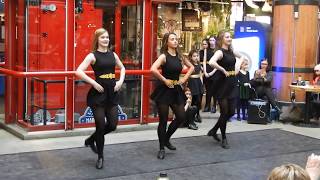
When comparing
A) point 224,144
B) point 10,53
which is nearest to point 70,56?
point 10,53

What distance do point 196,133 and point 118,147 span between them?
1.78 metres

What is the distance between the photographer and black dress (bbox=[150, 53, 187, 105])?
6824 mm

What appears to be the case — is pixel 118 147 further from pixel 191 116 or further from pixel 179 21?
pixel 179 21

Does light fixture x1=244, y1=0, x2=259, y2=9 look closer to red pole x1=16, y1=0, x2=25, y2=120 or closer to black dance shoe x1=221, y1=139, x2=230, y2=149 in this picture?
black dance shoe x1=221, y1=139, x2=230, y2=149

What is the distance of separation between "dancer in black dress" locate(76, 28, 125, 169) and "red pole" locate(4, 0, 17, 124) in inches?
113

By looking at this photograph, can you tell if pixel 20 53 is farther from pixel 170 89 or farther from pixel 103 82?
pixel 170 89

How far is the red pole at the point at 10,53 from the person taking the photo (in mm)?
8734

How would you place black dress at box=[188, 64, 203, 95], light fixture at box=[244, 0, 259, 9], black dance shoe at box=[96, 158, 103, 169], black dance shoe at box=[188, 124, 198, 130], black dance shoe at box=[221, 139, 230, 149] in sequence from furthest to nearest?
light fixture at box=[244, 0, 259, 9] < black dress at box=[188, 64, 203, 95] < black dance shoe at box=[188, 124, 198, 130] < black dance shoe at box=[221, 139, 230, 149] < black dance shoe at box=[96, 158, 103, 169]

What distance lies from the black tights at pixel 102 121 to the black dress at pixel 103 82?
7cm

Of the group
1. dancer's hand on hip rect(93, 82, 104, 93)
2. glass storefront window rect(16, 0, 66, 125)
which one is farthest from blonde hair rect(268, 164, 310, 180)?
glass storefront window rect(16, 0, 66, 125)

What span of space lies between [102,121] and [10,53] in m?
3.25

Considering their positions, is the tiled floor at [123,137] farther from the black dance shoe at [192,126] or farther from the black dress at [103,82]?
the black dress at [103,82]

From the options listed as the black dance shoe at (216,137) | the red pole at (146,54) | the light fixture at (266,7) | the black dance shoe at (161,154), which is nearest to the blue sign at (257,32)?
the light fixture at (266,7)

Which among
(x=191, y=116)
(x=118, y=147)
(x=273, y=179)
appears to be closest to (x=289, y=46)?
(x=191, y=116)
